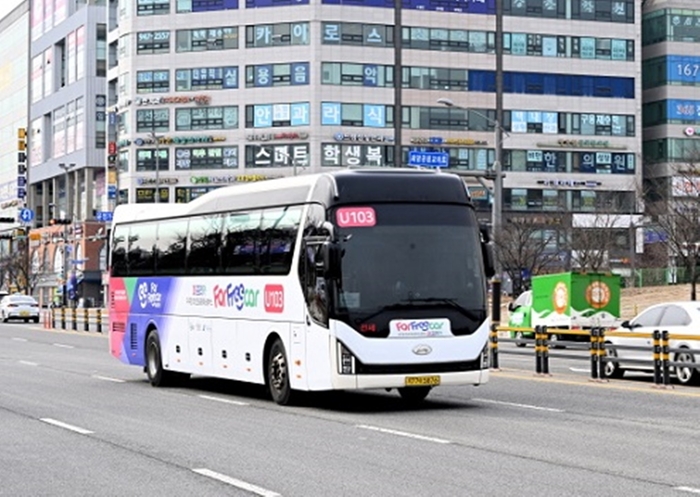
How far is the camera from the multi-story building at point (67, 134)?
396 feet

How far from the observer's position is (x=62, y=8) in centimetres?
12825

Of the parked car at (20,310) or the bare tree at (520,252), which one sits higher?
the bare tree at (520,252)

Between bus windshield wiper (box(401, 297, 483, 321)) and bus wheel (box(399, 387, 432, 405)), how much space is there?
1.82 metres

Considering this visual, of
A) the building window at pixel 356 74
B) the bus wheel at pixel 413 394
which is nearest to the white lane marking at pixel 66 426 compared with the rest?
the bus wheel at pixel 413 394

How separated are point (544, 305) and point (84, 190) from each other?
83.5 meters

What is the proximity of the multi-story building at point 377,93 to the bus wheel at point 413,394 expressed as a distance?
8144cm

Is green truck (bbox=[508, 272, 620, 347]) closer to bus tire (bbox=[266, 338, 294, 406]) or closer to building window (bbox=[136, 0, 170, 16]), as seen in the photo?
bus tire (bbox=[266, 338, 294, 406])

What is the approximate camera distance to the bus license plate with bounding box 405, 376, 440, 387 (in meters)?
18.8

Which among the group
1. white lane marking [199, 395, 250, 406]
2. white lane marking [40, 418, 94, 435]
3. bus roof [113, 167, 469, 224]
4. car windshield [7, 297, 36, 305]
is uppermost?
bus roof [113, 167, 469, 224]

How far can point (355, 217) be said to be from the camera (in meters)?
19.1

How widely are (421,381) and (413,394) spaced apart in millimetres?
2100

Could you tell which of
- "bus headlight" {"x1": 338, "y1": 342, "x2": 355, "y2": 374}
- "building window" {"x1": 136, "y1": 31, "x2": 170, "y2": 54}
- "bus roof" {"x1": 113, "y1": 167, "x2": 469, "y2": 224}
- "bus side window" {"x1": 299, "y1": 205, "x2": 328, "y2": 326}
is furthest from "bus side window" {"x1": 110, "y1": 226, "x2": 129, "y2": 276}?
"building window" {"x1": 136, "y1": 31, "x2": 170, "y2": 54}

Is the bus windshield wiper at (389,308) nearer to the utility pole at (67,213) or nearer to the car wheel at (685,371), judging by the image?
the car wheel at (685,371)

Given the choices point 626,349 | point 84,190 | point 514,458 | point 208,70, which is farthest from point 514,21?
point 514,458
